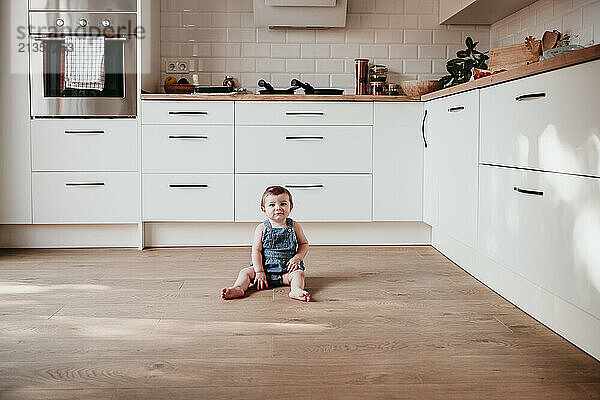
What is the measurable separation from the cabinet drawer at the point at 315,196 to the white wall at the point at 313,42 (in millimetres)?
883

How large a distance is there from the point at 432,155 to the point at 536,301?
157cm

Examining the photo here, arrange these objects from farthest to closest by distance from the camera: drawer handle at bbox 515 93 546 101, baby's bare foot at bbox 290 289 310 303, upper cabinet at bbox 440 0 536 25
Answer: upper cabinet at bbox 440 0 536 25
baby's bare foot at bbox 290 289 310 303
drawer handle at bbox 515 93 546 101

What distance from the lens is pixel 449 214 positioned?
3637 millimetres

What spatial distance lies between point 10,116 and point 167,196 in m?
1.02

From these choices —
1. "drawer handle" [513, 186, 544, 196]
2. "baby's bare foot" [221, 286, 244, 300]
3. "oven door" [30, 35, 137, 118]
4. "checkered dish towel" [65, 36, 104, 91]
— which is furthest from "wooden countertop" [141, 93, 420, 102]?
"drawer handle" [513, 186, 544, 196]

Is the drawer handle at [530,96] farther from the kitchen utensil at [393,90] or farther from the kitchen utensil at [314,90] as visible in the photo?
the kitchen utensil at [393,90]

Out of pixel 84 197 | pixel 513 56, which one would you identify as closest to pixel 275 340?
pixel 513 56

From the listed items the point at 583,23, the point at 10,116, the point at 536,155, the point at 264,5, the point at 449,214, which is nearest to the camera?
the point at 536,155

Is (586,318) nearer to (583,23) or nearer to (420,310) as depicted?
(420,310)

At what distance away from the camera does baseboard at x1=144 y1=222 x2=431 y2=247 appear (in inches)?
169

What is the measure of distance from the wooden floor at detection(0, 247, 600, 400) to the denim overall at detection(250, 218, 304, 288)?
113mm

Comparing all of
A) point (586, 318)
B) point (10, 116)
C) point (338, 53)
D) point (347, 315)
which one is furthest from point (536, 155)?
point (10, 116)

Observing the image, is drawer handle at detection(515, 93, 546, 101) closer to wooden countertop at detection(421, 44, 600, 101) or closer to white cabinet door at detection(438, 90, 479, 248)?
wooden countertop at detection(421, 44, 600, 101)

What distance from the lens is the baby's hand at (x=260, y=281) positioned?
10.2 feet
